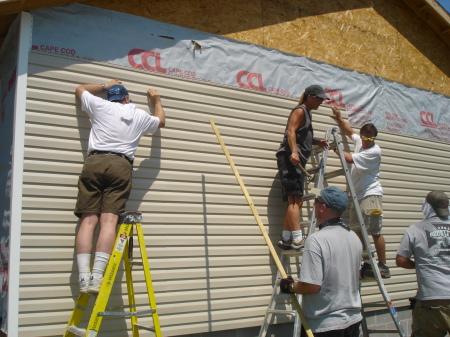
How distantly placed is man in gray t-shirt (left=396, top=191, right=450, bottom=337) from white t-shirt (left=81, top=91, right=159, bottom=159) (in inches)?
106

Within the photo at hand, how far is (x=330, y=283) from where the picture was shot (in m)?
3.17

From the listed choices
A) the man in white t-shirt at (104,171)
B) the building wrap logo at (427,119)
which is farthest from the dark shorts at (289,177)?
the building wrap logo at (427,119)

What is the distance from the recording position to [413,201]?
684cm

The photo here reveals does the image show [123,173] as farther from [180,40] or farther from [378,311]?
[378,311]

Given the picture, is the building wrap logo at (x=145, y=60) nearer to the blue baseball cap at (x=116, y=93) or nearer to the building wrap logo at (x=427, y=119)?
the blue baseball cap at (x=116, y=93)

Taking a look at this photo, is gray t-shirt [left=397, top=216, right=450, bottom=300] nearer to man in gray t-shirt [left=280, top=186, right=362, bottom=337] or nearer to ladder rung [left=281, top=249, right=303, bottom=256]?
ladder rung [left=281, top=249, right=303, bottom=256]

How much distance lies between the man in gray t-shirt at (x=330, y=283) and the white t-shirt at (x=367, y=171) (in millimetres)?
2300

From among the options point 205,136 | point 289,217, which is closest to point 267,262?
point 289,217

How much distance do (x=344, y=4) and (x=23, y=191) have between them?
5087 mm

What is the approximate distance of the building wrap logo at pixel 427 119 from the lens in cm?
734

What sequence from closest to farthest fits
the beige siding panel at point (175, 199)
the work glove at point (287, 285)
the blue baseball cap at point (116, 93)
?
the work glove at point (287, 285) → the beige siding panel at point (175, 199) → the blue baseball cap at point (116, 93)

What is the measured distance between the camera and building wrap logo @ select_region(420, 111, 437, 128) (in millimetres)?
7341

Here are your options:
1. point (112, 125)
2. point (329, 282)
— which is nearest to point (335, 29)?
point (112, 125)

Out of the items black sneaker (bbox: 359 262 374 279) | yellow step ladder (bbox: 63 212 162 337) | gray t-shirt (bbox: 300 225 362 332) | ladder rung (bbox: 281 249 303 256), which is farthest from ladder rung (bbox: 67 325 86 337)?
black sneaker (bbox: 359 262 374 279)
